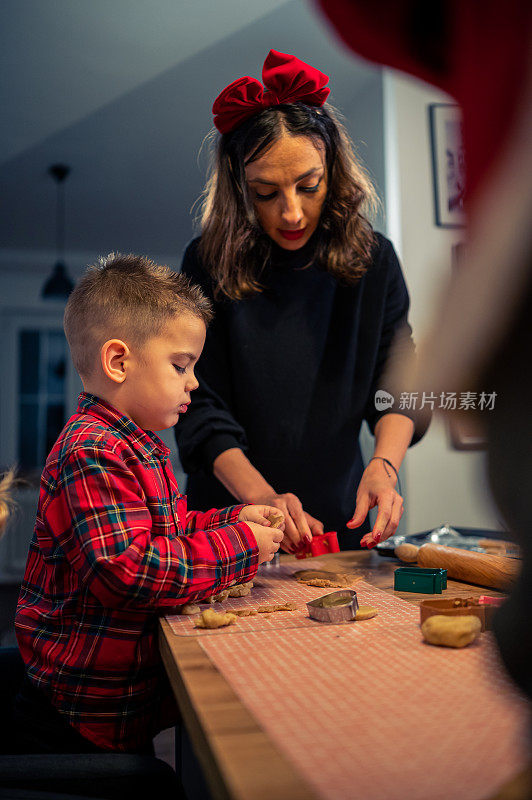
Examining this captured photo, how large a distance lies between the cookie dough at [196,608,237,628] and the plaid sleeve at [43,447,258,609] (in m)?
0.07

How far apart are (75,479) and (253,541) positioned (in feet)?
0.79

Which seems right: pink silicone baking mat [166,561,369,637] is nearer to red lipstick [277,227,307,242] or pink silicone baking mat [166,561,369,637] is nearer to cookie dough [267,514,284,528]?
cookie dough [267,514,284,528]

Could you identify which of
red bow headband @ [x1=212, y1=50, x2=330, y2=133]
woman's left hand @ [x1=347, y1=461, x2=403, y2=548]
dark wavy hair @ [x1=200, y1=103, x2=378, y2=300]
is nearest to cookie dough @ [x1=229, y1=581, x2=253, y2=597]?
woman's left hand @ [x1=347, y1=461, x2=403, y2=548]

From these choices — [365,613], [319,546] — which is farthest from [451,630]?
[319,546]

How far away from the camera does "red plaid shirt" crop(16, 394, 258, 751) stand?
0.78 metres

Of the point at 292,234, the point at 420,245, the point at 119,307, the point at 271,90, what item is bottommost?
the point at 119,307

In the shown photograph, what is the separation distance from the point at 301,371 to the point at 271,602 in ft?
2.20

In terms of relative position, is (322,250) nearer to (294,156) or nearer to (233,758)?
(294,156)

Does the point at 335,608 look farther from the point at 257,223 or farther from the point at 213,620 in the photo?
the point at 257,223

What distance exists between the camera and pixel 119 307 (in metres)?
0.99

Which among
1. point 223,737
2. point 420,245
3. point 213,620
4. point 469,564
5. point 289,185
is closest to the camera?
point 223,737

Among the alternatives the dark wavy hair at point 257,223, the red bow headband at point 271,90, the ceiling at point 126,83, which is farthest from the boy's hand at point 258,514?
the ceiling at point 126,83

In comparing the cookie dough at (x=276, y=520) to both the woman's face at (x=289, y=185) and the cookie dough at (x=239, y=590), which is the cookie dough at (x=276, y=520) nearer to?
the cookie dough at (x=239, y=590)

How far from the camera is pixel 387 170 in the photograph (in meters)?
3.21
